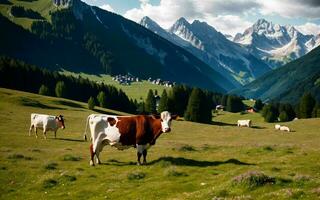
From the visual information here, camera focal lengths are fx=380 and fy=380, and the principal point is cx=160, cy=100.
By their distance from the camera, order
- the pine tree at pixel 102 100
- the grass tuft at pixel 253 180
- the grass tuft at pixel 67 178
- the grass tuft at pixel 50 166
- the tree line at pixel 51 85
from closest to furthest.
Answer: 1. the grass tuft at pixel 253 180
2. the grass tuft at pixel 67 178
3. the grass tuft at pixel 50 166
4. the tree line at pixel 51 85
5. the pine tree at pixel 102 100

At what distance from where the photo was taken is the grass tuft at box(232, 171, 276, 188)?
16.8 meters

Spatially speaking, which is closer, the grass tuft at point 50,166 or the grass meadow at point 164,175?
the grass meadow at point 164,175

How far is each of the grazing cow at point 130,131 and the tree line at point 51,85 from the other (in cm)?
10731

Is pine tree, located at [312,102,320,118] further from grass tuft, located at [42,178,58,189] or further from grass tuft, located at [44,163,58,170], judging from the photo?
grass tuft, located at [42,178,58,189]

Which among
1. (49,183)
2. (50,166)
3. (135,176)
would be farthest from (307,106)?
(49,183)

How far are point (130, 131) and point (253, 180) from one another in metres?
12.4

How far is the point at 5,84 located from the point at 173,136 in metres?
95.7

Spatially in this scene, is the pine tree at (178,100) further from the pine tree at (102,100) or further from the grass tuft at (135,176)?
the grass tuft at (135,176)

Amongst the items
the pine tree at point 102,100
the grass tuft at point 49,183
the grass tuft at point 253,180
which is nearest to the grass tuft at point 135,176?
the grass tuft at point 49,183

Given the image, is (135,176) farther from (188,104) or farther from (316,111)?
(316,111)

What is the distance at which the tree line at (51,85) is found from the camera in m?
141

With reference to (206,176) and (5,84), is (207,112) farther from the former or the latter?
(206,176)

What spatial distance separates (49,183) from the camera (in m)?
22.5

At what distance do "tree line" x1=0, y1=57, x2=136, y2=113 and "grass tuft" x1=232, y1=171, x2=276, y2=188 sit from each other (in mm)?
119908
